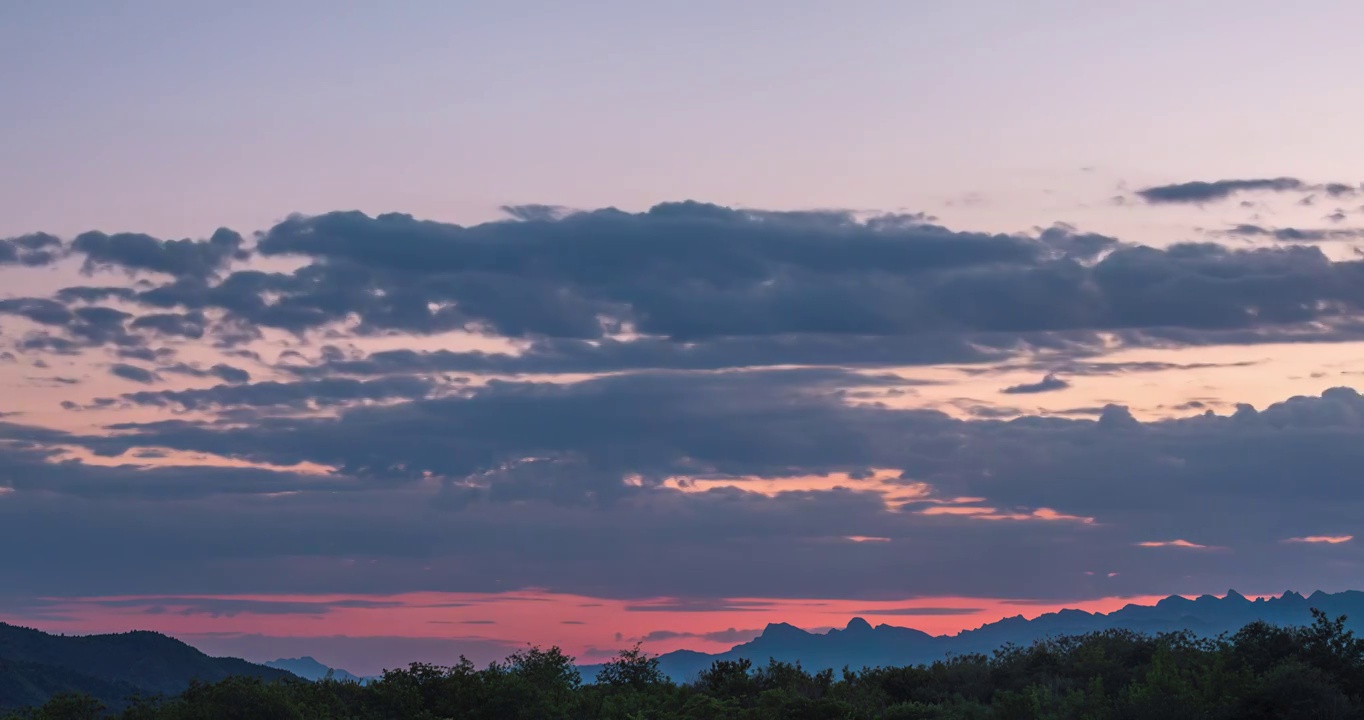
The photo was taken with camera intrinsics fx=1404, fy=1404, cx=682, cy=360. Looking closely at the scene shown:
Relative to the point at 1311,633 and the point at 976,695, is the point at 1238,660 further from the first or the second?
the point at 976,695

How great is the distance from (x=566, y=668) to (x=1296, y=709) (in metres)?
36.7

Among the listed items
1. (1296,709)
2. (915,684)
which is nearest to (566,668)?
(915,684)

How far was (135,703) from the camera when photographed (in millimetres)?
67688

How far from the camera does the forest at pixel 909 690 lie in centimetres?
5909

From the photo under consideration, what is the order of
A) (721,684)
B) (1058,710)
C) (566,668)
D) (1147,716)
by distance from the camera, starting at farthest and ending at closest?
(721,684)
(566,668)
(1058,710)
(1147,716)

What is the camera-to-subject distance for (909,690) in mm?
82438

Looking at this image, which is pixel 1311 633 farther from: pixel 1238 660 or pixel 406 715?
pixel 406 715

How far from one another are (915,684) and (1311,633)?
22.8 m

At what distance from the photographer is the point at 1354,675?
65.4 meters

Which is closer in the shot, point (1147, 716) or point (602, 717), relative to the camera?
point (1147, 716)

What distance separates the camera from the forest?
59.1 meters

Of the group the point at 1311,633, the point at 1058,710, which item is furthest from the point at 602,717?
the point at 1311,633

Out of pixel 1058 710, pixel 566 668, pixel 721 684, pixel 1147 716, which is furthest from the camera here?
pixel 721 684

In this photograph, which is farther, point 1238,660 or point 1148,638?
point 1148,638
